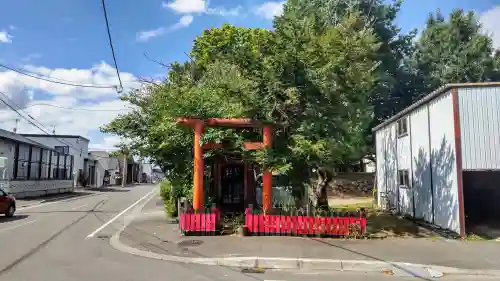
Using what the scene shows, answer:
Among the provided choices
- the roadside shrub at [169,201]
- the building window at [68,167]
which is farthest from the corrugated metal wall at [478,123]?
the building window at [68,167]

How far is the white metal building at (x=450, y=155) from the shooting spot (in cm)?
1323

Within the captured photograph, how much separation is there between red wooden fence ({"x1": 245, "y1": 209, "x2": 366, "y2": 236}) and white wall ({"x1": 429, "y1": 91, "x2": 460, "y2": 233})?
3.21 metres

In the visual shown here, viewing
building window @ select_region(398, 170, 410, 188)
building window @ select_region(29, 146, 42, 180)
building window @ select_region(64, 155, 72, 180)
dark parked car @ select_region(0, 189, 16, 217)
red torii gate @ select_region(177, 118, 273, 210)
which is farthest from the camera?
building window @ select_region(64, 155, 72, 180)

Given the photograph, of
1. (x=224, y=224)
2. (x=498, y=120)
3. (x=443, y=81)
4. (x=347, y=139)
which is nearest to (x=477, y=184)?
(x=498, y=120)

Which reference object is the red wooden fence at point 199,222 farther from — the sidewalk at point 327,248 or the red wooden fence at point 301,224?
the red wooden fence at point 301,224

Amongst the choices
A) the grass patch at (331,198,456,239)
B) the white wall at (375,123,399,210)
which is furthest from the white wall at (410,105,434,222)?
the white wall at (375,123,399,210)

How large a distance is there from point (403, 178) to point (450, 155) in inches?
211

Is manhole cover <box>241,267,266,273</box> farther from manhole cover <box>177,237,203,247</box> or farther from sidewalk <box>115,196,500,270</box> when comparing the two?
manhole cover <box>177,237,203,247</box>

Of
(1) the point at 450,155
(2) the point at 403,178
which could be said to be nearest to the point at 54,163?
(2) the point at 403,178

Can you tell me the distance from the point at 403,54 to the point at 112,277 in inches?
1327

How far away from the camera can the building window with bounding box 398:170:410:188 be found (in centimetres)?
1819

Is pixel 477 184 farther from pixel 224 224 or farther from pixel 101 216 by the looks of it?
pixel 101 216

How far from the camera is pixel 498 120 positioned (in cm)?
1326

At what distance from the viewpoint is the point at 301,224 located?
1292cm
